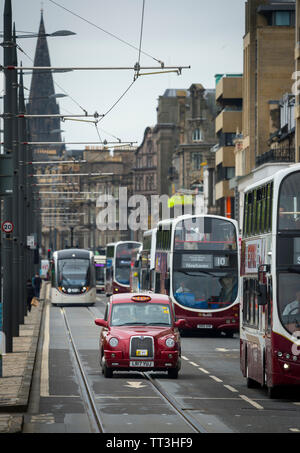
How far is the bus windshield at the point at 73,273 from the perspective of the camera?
71188mm

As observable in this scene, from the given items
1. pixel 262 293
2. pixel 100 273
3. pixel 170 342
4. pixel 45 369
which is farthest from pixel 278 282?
pixel 100 273

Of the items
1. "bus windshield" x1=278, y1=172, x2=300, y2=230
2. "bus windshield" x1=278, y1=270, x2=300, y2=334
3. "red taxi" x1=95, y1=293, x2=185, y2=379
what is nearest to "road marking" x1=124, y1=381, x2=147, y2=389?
"red taxi" x1=95, y1=293, x2=185, y2=379

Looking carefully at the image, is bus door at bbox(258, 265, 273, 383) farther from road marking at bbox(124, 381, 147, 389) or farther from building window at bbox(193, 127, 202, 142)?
building window at bbox(193, 127, 202, 142)

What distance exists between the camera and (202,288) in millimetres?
41688

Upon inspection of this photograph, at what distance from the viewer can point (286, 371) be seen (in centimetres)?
1909

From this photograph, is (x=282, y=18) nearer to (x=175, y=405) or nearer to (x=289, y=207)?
(x=289, y=207)

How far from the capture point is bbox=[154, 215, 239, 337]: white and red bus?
41.2 meters

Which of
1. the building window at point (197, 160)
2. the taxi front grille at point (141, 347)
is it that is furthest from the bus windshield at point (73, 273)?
the building window at point (197, 160)

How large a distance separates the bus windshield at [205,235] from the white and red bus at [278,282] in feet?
64.8

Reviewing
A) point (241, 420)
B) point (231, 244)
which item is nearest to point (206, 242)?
point (231, 244)

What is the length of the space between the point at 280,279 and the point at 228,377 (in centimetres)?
623

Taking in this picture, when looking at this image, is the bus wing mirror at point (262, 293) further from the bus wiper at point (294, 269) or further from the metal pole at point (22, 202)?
the metal pole at point (22, 202)

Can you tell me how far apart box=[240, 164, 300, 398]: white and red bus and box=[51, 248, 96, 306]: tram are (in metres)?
50.4
